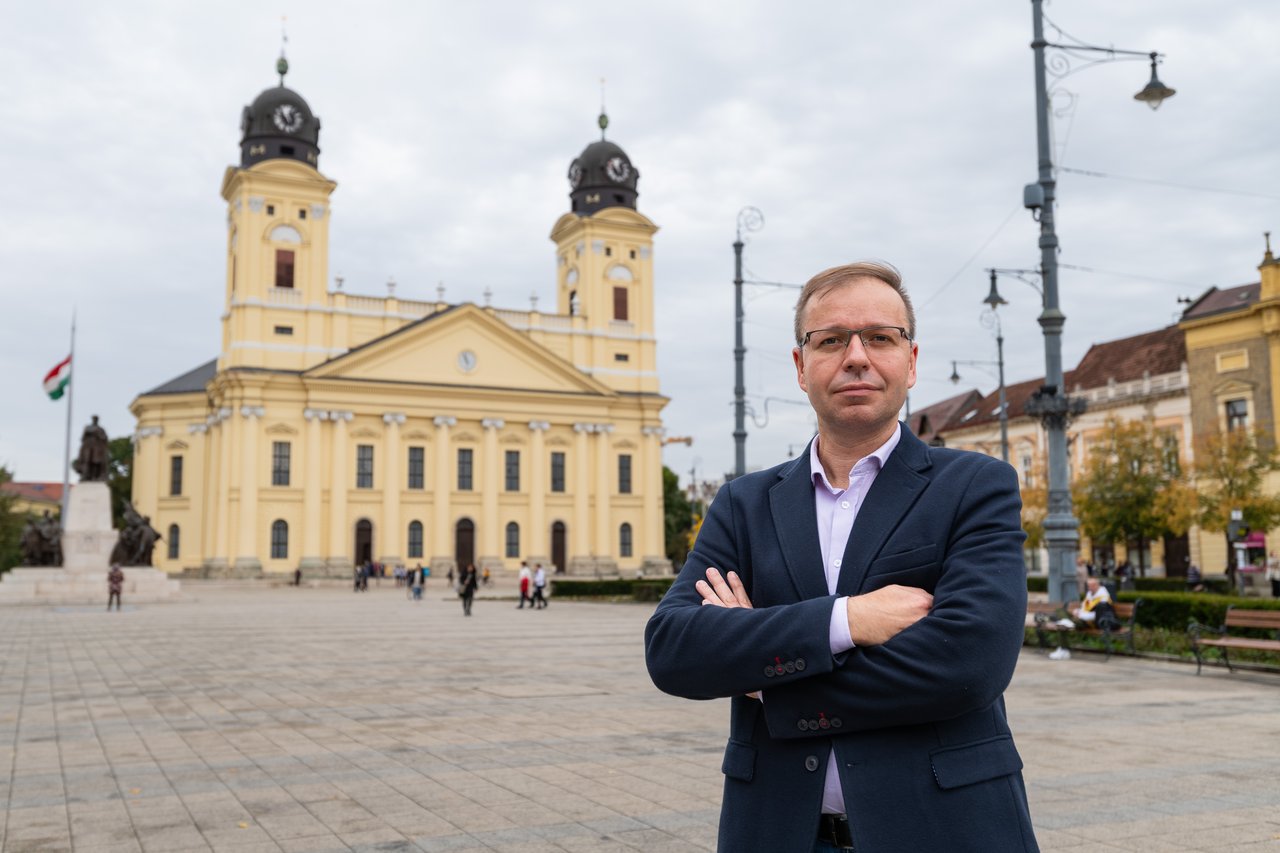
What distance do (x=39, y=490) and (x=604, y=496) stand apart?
4404 inches

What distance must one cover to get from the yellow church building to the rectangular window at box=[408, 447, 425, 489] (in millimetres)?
98

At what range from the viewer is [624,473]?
72.1 meters

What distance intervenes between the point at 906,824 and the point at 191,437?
7140 cm

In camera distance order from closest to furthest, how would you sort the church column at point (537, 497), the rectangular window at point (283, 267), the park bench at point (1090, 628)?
the park bench at point (1090, 628), the rectangular window at point (283, 267), the church column at point (537, 497)

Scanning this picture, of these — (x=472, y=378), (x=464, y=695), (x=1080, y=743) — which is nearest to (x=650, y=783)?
(x=1080, y=743)

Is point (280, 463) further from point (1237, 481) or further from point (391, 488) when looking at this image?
point (1237, 481)

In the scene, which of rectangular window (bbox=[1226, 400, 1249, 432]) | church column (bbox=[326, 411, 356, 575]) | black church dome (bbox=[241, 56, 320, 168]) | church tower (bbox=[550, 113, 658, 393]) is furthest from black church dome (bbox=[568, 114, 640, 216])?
rectangular window (bbox=[1226, 400, 1249, 432])

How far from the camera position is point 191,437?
67.6 meters

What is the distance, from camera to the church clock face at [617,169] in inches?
2906

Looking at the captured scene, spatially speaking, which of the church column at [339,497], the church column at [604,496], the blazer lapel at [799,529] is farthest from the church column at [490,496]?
the blazer lapel at [799,529]

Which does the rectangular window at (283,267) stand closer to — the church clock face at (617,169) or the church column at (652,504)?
the church clock face at (617,169)

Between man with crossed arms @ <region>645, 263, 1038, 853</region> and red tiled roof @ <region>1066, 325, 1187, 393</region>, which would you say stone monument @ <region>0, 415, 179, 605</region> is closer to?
man with crossed arms @ <region>645, 263, 1038, 853</region>

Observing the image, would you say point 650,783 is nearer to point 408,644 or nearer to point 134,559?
point 408,644

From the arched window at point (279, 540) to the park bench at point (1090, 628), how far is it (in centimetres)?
5142
